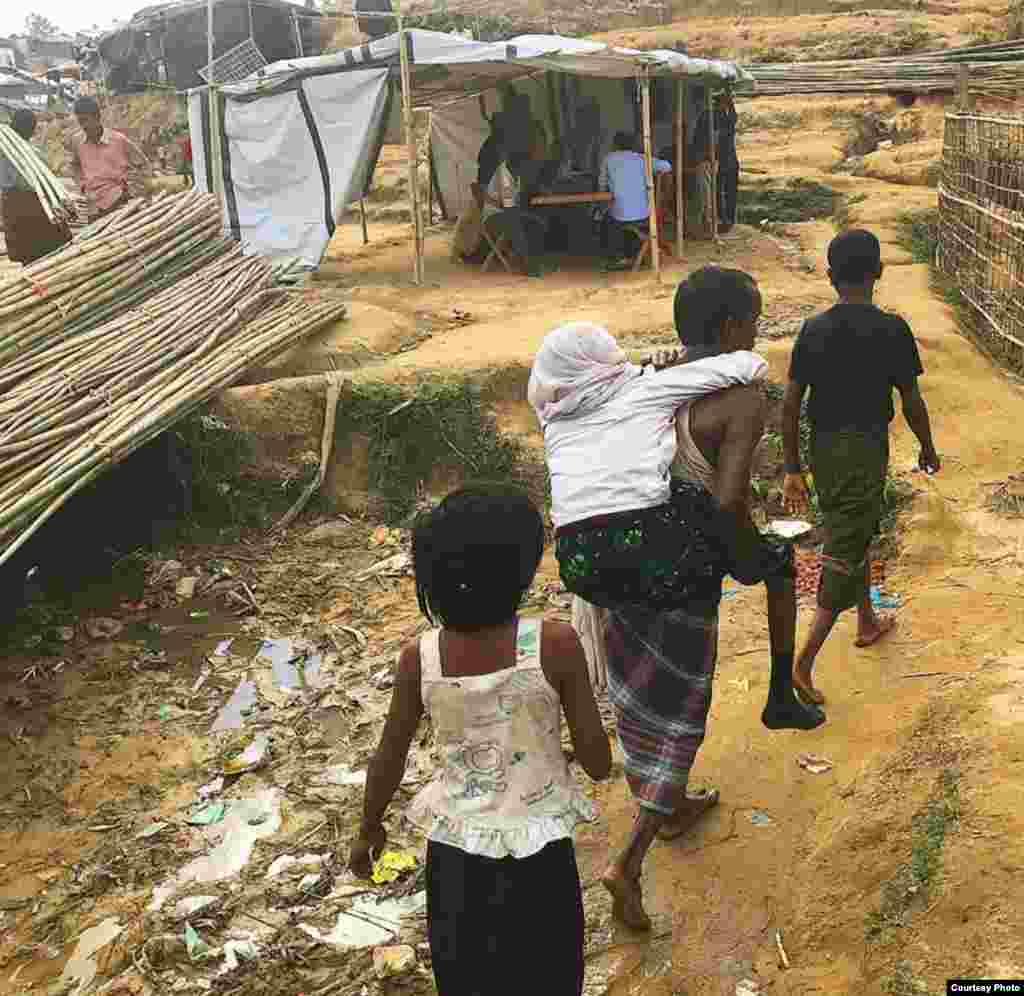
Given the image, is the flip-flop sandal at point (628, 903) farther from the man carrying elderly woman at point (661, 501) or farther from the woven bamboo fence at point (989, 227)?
the woven bamboo fence at point (989, 227)

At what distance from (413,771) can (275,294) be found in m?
4.18

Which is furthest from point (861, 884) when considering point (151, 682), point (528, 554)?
point (151, 682)

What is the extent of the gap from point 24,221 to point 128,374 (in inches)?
100

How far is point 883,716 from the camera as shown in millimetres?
3221

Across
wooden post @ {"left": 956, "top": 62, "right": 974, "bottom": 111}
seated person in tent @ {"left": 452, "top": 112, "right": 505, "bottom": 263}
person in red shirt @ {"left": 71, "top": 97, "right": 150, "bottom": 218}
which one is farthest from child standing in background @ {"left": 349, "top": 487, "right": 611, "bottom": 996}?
wooden post @ {"left": 956, "top": 62, "right": 974, "bottom": 111}

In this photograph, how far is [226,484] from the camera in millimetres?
5977

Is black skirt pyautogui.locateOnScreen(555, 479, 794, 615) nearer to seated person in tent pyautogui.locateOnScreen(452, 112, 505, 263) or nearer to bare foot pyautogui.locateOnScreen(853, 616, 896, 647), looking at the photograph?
bare foot pyautogui.locateOnScreen(853, 616, 896, 647)

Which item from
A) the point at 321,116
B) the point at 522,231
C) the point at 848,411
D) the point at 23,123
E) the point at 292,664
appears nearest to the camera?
the point at 848,411

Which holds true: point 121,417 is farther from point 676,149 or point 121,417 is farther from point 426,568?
point 676,149

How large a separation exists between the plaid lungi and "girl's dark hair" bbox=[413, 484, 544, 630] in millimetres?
686

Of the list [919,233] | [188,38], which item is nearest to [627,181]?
[919,233]

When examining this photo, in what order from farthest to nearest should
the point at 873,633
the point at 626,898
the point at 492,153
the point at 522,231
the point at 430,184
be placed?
the point at 430,184
the point at 492,153
the point at 522,231
the point at 873,633
the point at 626,898

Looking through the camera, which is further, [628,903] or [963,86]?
[963,86]

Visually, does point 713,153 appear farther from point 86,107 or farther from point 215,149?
point 86,107
